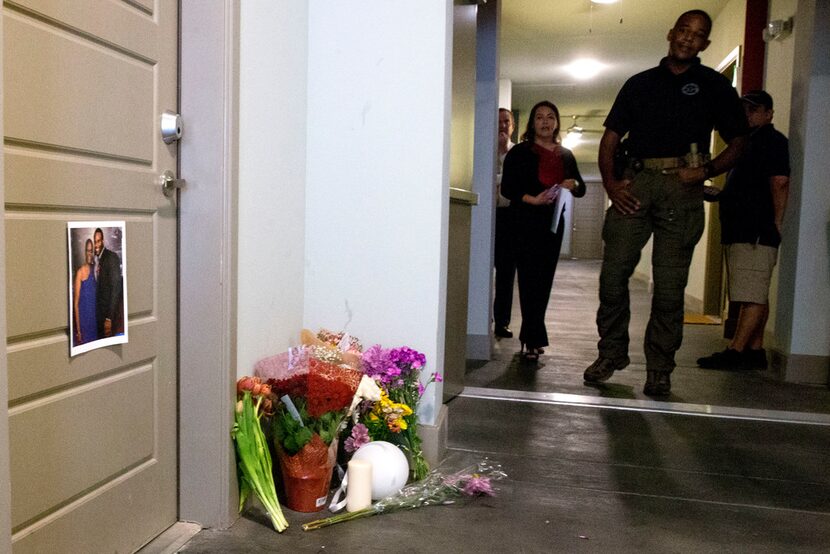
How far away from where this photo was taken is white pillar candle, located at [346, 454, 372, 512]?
1687mm

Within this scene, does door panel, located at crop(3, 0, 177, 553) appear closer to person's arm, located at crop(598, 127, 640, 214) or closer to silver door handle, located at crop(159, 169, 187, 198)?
silver door handle, located at crop(159, 169, 187, 198)

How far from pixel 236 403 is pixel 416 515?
51 cm

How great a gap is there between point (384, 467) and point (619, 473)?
72 centimetres

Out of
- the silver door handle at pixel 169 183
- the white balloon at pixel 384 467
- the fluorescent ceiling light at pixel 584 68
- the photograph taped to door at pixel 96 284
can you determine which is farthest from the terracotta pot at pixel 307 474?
the fluorescent ceiling light at pixel 584 68

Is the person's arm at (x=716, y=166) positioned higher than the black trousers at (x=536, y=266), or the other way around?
the person's arm at (x=716, y=166)

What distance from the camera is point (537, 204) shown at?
3.61 meters

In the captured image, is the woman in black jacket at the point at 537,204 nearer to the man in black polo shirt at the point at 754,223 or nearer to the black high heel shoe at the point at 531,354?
the black high heel shoe at the point at 531,354

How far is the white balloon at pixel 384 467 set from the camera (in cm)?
176

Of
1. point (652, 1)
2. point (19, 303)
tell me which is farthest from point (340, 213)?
point (652, 1)

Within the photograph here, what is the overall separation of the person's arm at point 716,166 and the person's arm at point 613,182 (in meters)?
0.21

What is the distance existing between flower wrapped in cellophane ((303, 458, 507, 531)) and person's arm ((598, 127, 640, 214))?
1.35 metres

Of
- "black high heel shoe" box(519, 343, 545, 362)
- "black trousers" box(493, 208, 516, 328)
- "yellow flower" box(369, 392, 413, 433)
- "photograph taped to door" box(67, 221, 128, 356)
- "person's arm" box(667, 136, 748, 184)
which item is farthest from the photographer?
"black trousers" box(493, 208, 516, 328)

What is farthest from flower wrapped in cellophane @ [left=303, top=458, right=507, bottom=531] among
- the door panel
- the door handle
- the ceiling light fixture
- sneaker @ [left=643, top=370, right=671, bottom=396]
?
the ceiling light fixture

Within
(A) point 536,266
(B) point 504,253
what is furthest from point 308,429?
(B) point 504,253
